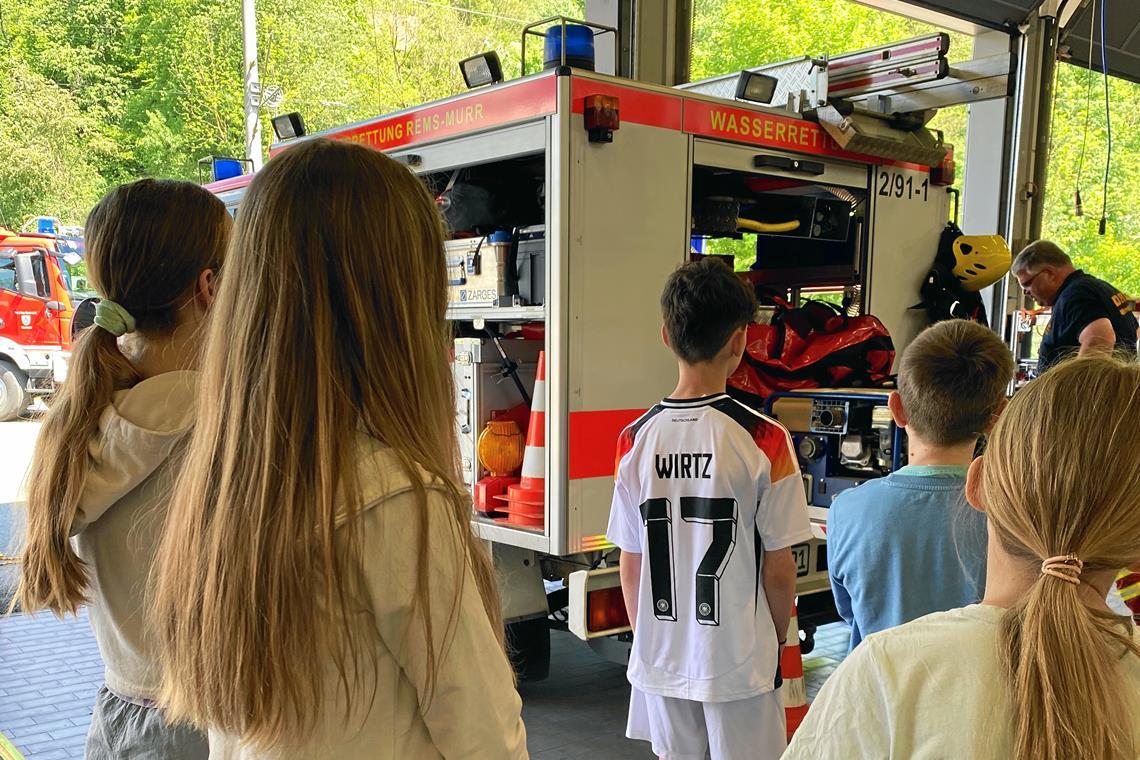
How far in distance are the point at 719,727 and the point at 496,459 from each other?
155 centimetres

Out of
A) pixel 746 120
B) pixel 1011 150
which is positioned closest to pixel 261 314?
pixel 746 120

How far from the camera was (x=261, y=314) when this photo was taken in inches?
48.1

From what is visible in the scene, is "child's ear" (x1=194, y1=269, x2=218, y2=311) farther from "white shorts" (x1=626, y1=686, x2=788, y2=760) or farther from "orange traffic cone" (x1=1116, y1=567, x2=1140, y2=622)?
"orange traffic cone" (x1=1116, y1=567, x2=1140, y2=622)

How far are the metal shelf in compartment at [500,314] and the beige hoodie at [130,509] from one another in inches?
65.4

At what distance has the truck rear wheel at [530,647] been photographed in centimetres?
430

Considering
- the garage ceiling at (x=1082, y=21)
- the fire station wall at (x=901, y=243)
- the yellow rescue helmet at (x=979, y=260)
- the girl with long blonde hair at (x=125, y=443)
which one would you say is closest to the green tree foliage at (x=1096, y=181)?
the garage ceiling at (x=1082, y=21)

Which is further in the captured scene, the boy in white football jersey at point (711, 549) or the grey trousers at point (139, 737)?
the boy in white football jersey at point (711, 549)

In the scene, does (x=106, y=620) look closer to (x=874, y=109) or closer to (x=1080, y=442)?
(x=1080, y=442)

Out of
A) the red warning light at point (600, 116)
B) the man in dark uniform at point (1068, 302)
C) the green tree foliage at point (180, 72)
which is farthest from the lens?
the green tree foliage at point (180, 72)

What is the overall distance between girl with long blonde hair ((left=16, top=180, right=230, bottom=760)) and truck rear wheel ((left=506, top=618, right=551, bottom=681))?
2.56m

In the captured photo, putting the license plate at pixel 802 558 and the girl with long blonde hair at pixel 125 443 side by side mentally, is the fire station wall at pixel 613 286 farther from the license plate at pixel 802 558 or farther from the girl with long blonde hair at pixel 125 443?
the girl with long blonde hair at pixel 125 443

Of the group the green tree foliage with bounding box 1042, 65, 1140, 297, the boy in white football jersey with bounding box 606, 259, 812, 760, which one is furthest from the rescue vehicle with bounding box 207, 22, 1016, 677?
the green tree foliage with bounding box 1042, 65, 1140, 297

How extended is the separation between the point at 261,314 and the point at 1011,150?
522 centimetres

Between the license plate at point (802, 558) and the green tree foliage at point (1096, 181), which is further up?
the green tree foliage at point (1096, 181)
